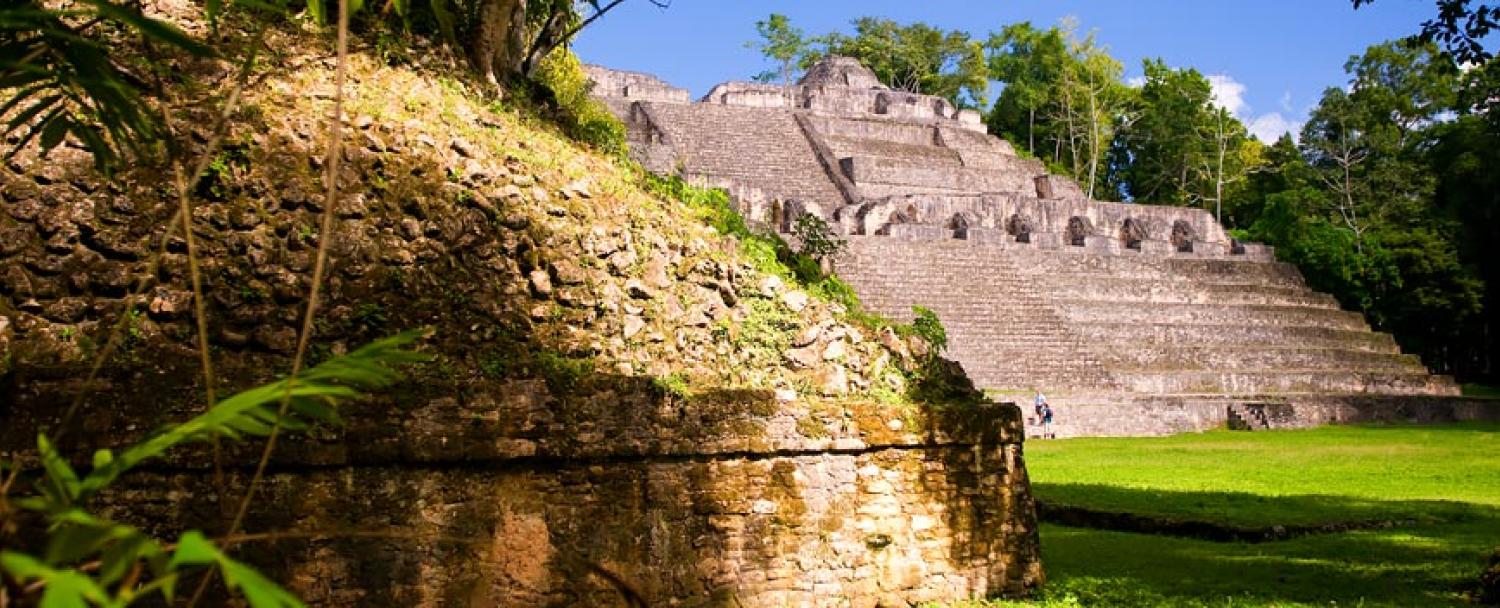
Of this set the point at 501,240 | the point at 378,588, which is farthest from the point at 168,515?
the point at 501,240

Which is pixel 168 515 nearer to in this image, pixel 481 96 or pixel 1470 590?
pixel 481 96

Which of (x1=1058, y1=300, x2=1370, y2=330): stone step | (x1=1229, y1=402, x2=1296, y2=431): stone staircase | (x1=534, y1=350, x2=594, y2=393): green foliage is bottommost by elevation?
(x1=1229, y1=402, x2=1296, y2=431): stone staircase

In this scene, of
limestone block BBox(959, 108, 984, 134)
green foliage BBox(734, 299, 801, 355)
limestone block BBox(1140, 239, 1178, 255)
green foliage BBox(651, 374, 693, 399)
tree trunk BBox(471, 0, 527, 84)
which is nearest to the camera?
green foliage BBox(651, 374, 693, 399)

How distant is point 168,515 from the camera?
4363 mm

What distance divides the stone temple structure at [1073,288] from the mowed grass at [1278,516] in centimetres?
397

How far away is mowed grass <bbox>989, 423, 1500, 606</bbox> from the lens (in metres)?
6.72

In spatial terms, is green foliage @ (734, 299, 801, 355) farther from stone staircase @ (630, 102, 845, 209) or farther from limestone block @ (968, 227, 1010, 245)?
stone staircase @ (630, 102, 845, 209)

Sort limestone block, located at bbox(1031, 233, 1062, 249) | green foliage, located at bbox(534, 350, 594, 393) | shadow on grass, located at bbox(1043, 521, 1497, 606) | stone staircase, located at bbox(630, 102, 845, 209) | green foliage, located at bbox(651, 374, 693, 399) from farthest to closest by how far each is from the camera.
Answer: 1. stone staircase, located at bbox(630, 102, 845, 209)
2. limestone block, located at bbox(1031, 233, 1062, 249)
3. shadow on grass, located at bbox(1043, 521, 1497, 606)
4. green foliage, located at bbox(651, 374, 693, 399)
5. green foliage, located at bbox(534, 350, 594, 393)

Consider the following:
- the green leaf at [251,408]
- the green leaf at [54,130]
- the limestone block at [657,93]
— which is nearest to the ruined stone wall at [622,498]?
the green leaf at [54,130]

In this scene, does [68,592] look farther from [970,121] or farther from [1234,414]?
[970,121]

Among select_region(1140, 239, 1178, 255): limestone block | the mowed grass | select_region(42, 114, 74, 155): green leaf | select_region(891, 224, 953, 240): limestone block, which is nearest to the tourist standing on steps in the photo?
the mowed grass

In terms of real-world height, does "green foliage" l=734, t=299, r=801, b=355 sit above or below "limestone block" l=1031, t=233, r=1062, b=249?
below

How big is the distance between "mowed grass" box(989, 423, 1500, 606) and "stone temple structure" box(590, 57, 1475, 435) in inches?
156

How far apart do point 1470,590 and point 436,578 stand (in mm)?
5220
